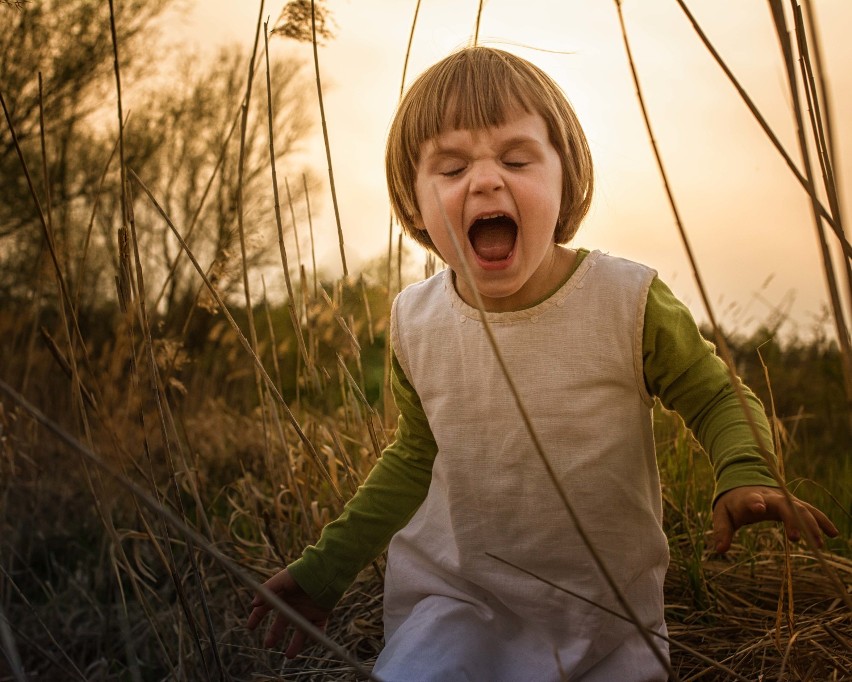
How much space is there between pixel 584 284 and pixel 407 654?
2.05 feet

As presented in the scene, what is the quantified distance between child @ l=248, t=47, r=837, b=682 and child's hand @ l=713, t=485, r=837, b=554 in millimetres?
234

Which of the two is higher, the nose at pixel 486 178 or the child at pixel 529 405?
the nose at pixel 486 178

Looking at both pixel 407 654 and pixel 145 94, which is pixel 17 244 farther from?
pixel 407 654

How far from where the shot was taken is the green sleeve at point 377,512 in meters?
1.43

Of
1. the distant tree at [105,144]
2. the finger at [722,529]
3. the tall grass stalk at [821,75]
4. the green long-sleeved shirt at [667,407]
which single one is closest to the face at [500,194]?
the green long-sleeved shirt at [667,407]

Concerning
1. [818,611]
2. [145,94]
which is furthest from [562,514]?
[145,94]

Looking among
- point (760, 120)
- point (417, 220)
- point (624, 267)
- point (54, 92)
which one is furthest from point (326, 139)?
point (54, 92)

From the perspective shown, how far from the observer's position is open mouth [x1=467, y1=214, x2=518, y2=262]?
1.28 meters

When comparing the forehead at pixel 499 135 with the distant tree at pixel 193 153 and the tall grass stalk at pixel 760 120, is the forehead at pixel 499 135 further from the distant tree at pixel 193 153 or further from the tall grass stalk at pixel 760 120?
the distant tree at pixel 193 153

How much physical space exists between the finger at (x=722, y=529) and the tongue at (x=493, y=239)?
0.50 metres

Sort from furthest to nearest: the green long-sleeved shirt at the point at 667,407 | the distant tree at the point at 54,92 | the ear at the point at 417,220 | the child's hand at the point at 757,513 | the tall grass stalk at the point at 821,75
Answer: the distant tree at the point at 54,92
the ear at the point at 417,220
the green long-sleeved shirt at the point at 667,407
the child's hand at the point at 757,513
the tall grass stalk at the point at 821,75

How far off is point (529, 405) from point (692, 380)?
247mm

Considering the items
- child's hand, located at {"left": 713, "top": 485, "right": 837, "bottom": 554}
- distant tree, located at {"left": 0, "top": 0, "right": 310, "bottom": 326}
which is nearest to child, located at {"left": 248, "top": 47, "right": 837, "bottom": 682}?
child's hand, located at {"left": 713, "top": 485, "right": 837, "bottom": 554}

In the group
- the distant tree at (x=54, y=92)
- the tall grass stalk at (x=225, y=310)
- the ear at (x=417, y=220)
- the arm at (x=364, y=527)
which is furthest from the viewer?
the distant tree at (x=54, y=92)
